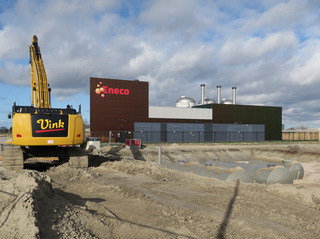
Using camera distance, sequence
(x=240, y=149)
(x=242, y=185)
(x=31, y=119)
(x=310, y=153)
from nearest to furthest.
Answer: (x=242, y=185), (x=31, y=119), (x=310, y=153), (x=240, y=149)

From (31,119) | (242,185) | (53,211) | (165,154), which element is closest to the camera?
(53,211)

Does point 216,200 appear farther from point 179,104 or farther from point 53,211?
point 179,104

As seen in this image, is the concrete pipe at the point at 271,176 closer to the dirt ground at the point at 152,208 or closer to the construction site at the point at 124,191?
the construction site at the point at 124,191

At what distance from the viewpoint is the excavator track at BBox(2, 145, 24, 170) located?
14.1 metres

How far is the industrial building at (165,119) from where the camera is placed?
41656 mm

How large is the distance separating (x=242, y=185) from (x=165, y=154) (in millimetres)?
20667

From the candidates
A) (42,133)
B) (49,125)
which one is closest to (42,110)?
(49,125)

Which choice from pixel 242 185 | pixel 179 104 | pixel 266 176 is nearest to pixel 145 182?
pixel 242 185

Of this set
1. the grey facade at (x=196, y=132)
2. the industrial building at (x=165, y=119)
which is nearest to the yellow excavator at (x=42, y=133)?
the industrial building at (x=165, y=119)

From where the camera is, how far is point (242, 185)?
1173 cm

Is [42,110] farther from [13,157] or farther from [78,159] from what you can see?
[78,159]

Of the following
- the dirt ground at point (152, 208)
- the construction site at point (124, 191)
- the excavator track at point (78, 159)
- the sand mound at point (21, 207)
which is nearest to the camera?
the sand mound at point (21, 207)

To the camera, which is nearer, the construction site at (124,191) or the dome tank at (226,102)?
the construction site at (124,191)

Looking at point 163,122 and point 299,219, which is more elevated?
point 163,122
